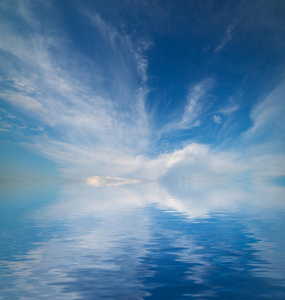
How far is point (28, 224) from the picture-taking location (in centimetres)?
2183

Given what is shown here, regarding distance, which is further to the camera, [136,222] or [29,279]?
[136,222]

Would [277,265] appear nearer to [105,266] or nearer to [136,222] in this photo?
[105,266]

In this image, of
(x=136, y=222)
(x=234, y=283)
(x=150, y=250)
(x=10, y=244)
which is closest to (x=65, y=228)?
(x=10, y=244)

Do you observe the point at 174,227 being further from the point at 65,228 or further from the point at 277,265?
the point at 65,228

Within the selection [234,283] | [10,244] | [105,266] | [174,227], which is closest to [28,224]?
[10,244]

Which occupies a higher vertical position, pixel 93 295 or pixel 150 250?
pixel 150 250

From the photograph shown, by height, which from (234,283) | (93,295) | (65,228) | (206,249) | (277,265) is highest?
(65,228)

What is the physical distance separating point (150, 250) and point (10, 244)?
43.5 feet

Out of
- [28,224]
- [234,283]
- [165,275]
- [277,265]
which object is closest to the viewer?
[234,283]

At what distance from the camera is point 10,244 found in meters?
14.8

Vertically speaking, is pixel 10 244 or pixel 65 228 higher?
pixel 65 228

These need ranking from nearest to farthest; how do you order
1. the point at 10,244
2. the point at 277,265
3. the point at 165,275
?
the point at 165,275 → the point at 277,265 → the point at 10,244

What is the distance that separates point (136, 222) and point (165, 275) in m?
13.6

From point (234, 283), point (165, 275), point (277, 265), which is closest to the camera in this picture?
point (234, 283)
